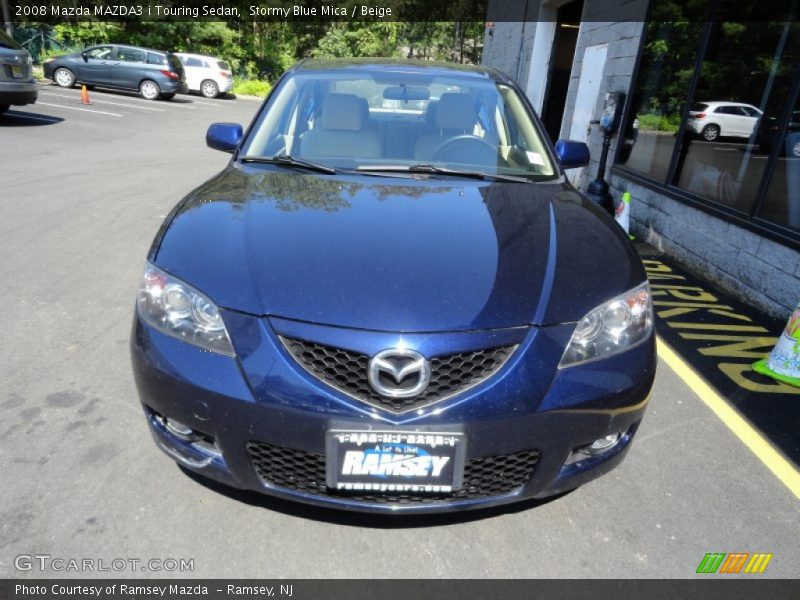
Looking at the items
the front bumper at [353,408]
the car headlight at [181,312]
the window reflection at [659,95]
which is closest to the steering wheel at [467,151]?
the front bumper at [353,408]

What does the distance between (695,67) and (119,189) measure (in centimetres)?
687

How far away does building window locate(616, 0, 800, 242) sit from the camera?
4770 mm

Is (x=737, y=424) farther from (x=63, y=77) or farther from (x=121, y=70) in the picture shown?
(x=63, y=77)

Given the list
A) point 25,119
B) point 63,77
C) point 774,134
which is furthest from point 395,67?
point 63,77

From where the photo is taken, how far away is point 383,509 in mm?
1795

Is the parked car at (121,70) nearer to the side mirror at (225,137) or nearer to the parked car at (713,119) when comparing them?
the parked car at (713,119)

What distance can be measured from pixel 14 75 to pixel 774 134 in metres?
12.0

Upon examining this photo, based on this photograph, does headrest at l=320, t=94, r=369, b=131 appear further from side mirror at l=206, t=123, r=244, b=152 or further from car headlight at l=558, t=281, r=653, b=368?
car headlight at l=558, t=281, r=653, b=368

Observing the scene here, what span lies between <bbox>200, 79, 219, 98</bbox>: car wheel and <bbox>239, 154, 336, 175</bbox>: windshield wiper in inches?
874

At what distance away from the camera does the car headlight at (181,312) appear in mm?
1765

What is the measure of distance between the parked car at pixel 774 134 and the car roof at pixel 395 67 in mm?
2860

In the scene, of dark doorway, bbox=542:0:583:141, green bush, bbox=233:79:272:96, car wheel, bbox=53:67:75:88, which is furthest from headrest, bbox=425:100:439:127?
green bush, bbox=233:79:272:96
